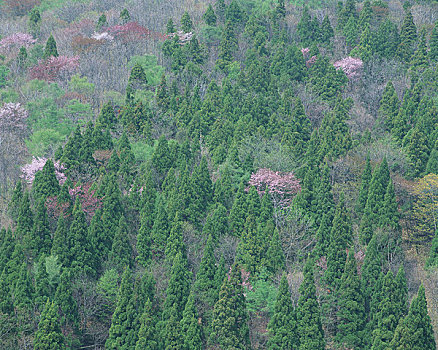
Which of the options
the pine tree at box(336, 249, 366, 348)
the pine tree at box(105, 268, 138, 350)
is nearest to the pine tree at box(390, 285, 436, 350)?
the pine tree at box(336, 249, 366, 348)

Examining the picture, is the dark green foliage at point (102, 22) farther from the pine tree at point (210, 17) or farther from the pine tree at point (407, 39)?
the pine tree at point (407, 39)

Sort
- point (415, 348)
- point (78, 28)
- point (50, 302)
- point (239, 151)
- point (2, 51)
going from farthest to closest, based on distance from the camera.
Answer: point (78, 28) < point (2, 51) < point (239, 151) < point (50, 302) < point (415, 348)

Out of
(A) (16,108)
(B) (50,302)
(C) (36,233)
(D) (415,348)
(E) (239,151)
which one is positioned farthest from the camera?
(A) (16,108)

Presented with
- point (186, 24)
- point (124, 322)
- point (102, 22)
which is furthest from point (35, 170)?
point (102, 22)

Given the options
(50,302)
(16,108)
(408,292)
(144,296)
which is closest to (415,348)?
(408,292)

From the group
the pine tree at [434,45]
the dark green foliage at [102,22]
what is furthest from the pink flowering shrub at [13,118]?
the pine tree at [434,45]

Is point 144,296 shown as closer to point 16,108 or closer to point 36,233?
point 36,233

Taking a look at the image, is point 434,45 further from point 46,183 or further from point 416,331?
point 46,183
